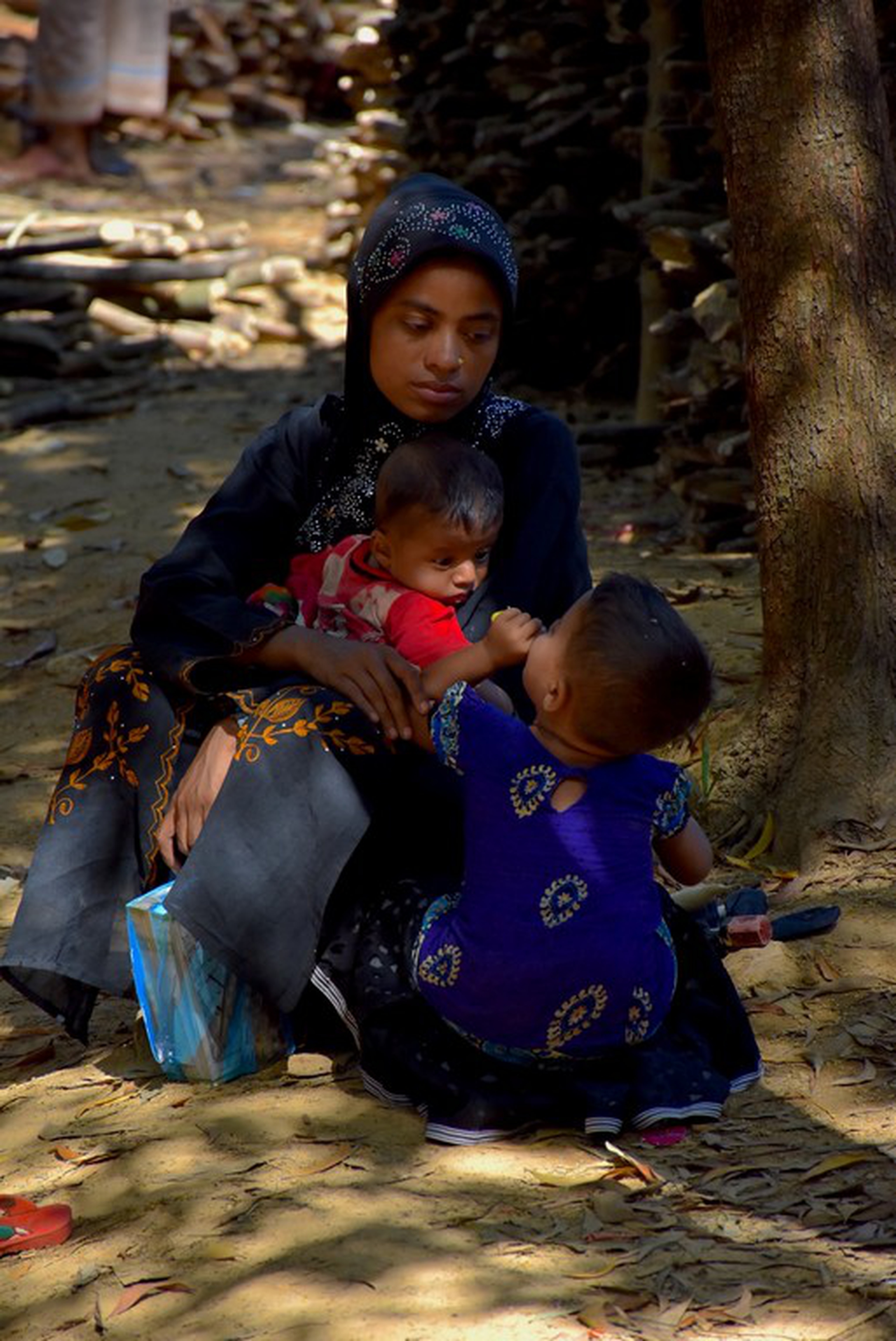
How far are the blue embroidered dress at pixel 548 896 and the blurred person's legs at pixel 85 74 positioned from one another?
43.5 ft

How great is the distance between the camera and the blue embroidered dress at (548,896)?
2701 millimetres

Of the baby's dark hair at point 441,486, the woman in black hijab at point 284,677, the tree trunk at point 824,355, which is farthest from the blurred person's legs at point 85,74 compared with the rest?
the baby's dark hair at point 441,486

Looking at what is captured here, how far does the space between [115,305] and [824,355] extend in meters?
8.72

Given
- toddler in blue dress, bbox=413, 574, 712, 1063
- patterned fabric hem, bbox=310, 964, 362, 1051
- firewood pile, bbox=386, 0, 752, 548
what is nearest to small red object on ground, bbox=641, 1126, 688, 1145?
toddler in blue dress, bbox=413, 574, 712, 1063

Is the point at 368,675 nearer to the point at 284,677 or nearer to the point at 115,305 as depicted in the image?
the point at 284,677

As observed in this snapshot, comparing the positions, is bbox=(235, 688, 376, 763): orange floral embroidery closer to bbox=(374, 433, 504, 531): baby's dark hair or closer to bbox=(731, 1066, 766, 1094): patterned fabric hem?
bbox=(374, 433, 504, 531): baby's dark hair

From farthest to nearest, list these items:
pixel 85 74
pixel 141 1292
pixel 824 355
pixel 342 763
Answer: pixel 85 74 < pixel 824 355 < pixel 342 763 < pixel 141 1292

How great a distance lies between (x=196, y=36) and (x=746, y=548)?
1323cm

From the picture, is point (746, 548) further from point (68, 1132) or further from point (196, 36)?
point (196, 36)

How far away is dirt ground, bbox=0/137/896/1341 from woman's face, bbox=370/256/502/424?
1.23m

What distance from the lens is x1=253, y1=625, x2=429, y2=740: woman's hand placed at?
9.76 feet

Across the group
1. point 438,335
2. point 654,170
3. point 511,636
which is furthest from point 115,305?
point 511,636

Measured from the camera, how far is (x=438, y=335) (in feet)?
10.8

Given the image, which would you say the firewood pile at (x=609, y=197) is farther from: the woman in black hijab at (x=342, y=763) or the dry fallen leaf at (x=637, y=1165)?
the dry fallen leaf at (x=637, y=1165)
